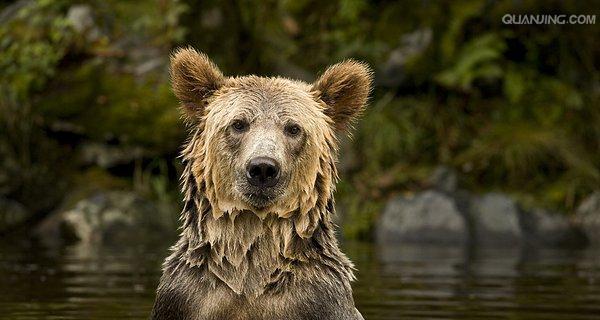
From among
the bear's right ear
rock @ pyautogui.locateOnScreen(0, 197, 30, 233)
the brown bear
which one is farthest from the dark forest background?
the brown bear

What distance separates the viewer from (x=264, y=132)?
242 inches

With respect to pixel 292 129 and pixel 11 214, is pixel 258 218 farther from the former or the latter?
pixel 11 214

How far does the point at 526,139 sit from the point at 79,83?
7876mm

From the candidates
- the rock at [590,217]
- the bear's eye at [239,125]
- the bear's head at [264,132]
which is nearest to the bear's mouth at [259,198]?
the bear's head at [264,132]

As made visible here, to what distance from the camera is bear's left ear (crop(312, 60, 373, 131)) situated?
22.0 feet

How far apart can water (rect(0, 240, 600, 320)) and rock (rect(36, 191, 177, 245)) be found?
41.3 inches

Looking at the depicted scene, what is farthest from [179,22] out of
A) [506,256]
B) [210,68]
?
[210,68]

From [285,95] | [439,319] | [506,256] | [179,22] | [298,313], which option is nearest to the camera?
[298,313]

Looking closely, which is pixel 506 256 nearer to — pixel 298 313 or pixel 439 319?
pixel 439 319

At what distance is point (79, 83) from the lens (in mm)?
20156

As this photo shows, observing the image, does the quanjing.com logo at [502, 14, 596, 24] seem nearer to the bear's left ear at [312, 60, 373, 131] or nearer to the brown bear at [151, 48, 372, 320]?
the bear's left ear at [312, 60, 373, 131]

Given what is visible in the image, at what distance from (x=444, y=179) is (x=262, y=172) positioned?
47.7ft

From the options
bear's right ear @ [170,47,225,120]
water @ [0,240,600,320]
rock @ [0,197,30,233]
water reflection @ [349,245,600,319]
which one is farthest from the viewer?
rock @ [0,197,30,233]

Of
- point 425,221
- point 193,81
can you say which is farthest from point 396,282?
point 193,81
